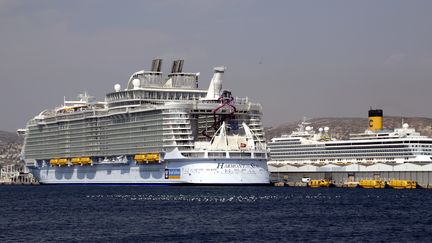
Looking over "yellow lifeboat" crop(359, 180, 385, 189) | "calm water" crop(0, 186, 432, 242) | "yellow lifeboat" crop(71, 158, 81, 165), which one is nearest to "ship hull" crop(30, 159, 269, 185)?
"yellow lifeboat" crop(71, 158, 81, 165)

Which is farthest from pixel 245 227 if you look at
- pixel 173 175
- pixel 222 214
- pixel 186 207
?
pixel 173 175

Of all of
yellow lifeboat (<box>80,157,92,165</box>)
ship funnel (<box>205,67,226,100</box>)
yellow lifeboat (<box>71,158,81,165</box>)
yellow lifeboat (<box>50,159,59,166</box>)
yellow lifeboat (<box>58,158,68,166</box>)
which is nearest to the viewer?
ship funnel (<box>205,67,226,100</box>)

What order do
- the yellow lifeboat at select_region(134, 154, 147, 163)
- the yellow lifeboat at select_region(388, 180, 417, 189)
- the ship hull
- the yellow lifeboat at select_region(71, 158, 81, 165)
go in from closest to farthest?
1. the ship hull
2. the yellow lifeboat at select_region(134, 154, 147, 163)
3. the yellow lifeboat at select_region(388, 180, 417, 189)
4. the yellow lifeboat at select_region(71, 158, 81, 165)

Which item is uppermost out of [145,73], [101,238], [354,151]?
[145,73]

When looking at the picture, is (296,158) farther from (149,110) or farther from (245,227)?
(245,227)

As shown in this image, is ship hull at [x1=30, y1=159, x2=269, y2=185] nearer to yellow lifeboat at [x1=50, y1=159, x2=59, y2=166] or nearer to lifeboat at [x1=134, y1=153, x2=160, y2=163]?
lifeboat at [x1=134, y1=153, x2=160, y2=163]

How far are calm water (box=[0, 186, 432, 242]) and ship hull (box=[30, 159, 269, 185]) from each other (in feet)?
41.2

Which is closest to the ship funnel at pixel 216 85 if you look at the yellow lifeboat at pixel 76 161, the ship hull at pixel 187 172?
the ship hull at pixel 187 172

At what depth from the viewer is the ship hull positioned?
4190 inches

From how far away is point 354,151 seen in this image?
150125 millimetres

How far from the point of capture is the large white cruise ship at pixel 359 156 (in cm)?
14050

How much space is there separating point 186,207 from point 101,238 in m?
22.9

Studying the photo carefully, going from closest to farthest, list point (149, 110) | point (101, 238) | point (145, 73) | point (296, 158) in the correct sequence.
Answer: point (101, 238) → point (149, 110) → point (145, 73) → point (296, 158)

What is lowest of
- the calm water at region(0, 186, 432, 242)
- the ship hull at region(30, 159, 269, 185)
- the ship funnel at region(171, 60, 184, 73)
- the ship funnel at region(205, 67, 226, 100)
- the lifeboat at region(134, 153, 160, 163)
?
the calm water at region(0, 186, 432, 242)
